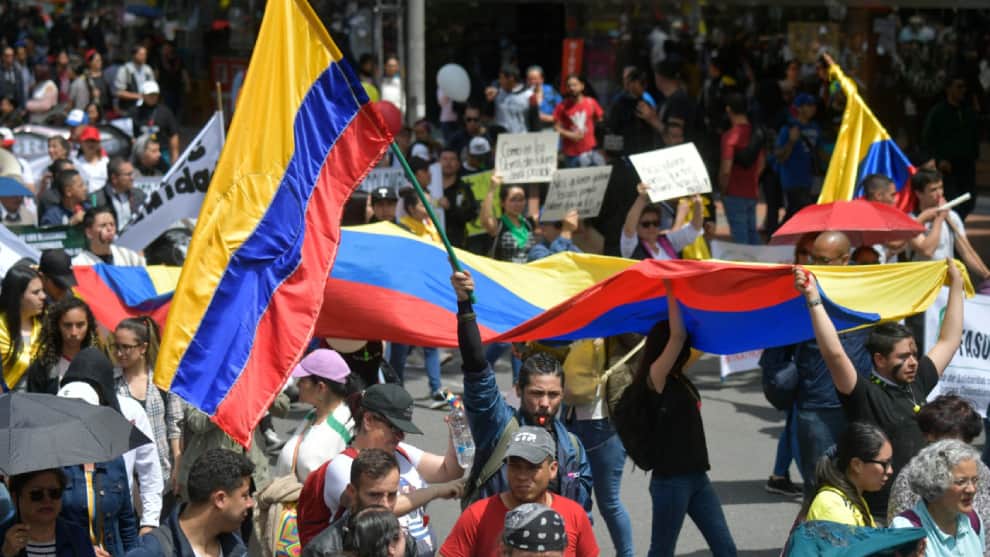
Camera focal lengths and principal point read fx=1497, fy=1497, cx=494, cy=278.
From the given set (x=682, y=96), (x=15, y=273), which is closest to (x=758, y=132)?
(x=682, y=96)

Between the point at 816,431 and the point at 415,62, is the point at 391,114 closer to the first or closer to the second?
the point at 415,62

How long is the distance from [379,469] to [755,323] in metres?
2.42

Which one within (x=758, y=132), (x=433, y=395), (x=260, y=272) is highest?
(x=260, y=272)

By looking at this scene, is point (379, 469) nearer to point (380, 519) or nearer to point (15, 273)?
point (380, 519)

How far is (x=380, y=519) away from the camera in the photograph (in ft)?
15.3

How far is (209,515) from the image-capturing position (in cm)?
508

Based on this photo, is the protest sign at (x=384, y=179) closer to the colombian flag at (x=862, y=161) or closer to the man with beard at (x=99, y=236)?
the man with beard at (x=99, y=236)

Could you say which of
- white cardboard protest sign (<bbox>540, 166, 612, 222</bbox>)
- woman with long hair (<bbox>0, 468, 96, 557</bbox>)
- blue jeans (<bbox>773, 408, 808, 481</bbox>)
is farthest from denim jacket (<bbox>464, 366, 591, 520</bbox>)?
Result: white cardboard protest sign (<bbox>540, 166, 612, 222</bbox>)

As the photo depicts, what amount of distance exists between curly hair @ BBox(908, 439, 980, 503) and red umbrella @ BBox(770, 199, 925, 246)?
3.32m

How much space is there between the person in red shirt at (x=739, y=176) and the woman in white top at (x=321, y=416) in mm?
9139

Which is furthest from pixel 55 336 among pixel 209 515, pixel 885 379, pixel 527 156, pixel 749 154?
pixel 749 154

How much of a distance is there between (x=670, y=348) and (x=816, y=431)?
4.92ft

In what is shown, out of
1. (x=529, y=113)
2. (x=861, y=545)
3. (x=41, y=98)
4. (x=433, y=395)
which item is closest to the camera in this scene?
(x=861, y=545)

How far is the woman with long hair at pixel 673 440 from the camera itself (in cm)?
648
